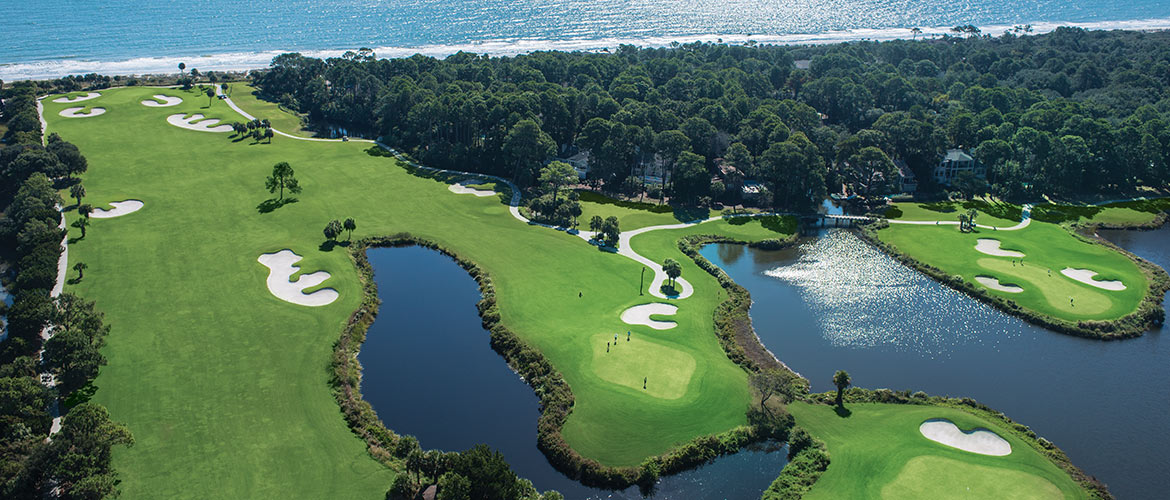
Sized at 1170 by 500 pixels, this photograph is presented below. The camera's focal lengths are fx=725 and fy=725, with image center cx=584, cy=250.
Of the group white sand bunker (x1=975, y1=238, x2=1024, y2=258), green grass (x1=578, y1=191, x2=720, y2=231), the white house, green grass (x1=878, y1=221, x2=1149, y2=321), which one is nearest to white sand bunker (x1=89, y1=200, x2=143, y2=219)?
green grass (x1=578, y1=191, x2=720, y2=231)

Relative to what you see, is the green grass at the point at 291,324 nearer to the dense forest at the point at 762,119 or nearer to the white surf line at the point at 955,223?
the dense forest at the point at 762,119

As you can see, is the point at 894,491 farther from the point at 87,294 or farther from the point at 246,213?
the point at 246,213

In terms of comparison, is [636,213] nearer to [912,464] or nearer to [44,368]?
[912,464]

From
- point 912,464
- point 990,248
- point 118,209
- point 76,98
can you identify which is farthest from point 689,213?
point 76,98

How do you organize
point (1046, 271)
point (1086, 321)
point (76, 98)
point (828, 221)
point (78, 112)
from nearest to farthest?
point (1086, 321) → point (1046, 271) → point (828, 221) → point (78, 112) → point (76, 98)

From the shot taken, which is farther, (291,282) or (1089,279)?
(1089,279)

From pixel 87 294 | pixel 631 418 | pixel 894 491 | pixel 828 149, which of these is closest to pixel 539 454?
pixel 631 418

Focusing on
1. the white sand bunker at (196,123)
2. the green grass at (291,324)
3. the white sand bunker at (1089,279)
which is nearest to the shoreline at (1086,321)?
the white sand bunker at (1089,279)
